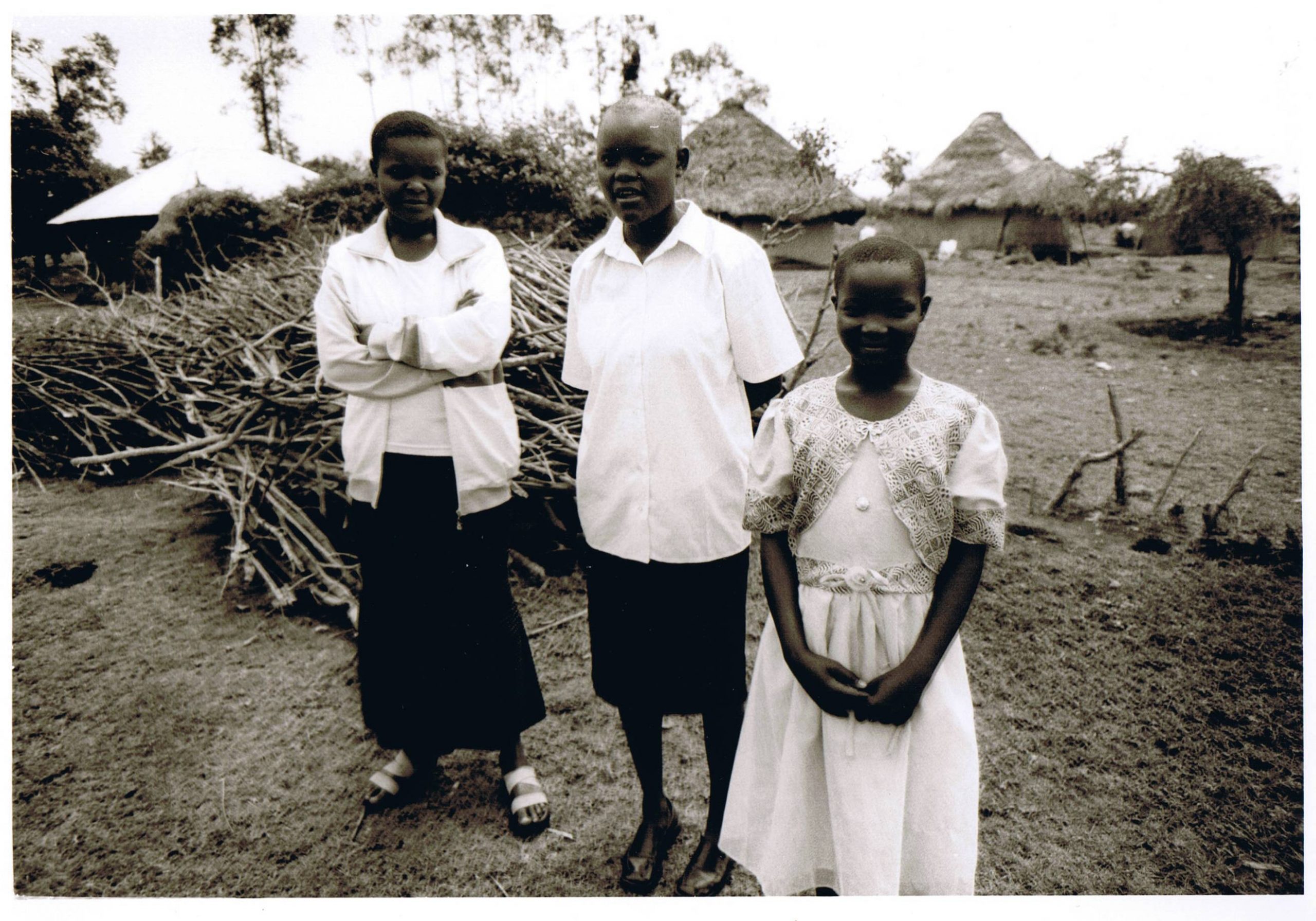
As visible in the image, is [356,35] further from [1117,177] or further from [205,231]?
[1117,177]

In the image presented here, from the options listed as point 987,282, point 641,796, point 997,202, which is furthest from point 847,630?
point 997,202

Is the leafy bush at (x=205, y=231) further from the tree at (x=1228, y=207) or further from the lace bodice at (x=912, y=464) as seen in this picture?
the tree at (x=1228, y=207)

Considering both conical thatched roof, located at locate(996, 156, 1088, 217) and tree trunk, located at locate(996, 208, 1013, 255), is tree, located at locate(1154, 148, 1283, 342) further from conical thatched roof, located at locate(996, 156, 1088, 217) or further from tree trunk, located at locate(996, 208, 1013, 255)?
tree trunk, located at locate(996, 208, 1013, 255)

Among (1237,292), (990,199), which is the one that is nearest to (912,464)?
(1237,292)

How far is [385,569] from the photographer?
1982 mm

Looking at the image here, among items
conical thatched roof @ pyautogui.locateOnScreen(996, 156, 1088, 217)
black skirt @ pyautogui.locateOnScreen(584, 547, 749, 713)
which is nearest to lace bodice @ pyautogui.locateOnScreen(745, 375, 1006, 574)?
black skirt @ pyautogui.locateOnScreen(584, 547, 749, 713)

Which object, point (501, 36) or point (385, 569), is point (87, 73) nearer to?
point (501, 36)

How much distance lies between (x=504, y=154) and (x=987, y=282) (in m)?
7.69

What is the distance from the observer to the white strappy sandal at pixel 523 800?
6.77 ft

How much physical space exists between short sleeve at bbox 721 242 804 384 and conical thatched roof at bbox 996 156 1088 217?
15259 mm

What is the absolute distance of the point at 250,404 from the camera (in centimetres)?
320

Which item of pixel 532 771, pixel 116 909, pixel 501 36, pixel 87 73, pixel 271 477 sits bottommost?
pixel 116 909

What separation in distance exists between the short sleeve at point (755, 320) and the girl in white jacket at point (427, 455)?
1.93 feet

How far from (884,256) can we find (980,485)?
42 centimetres
